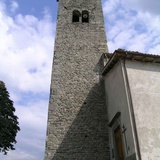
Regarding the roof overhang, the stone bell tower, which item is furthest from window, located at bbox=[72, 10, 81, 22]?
the roof overhang

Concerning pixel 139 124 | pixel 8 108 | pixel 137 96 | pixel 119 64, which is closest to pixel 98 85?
pixel 119 64

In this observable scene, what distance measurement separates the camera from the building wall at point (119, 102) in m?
6.60

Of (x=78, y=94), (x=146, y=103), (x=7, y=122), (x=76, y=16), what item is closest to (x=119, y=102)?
(x=146, y=103)

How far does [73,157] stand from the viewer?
27.0 ft

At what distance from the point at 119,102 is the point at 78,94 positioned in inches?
105

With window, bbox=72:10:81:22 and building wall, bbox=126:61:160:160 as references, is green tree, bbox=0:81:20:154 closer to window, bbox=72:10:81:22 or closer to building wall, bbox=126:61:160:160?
window, bbox=72:10:81:22

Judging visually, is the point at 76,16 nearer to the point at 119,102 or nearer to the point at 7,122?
the point at 119,102

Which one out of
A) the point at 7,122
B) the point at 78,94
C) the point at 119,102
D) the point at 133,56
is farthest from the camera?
the point at 7,122

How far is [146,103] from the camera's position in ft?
23.0

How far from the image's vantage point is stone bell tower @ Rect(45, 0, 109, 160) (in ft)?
27.8

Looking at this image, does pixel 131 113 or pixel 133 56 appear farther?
pixel 133 56

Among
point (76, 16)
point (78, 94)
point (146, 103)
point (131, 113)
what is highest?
point (76, 16)

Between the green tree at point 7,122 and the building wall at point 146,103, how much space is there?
11.5 m

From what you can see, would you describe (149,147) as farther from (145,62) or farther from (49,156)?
(49,156)
